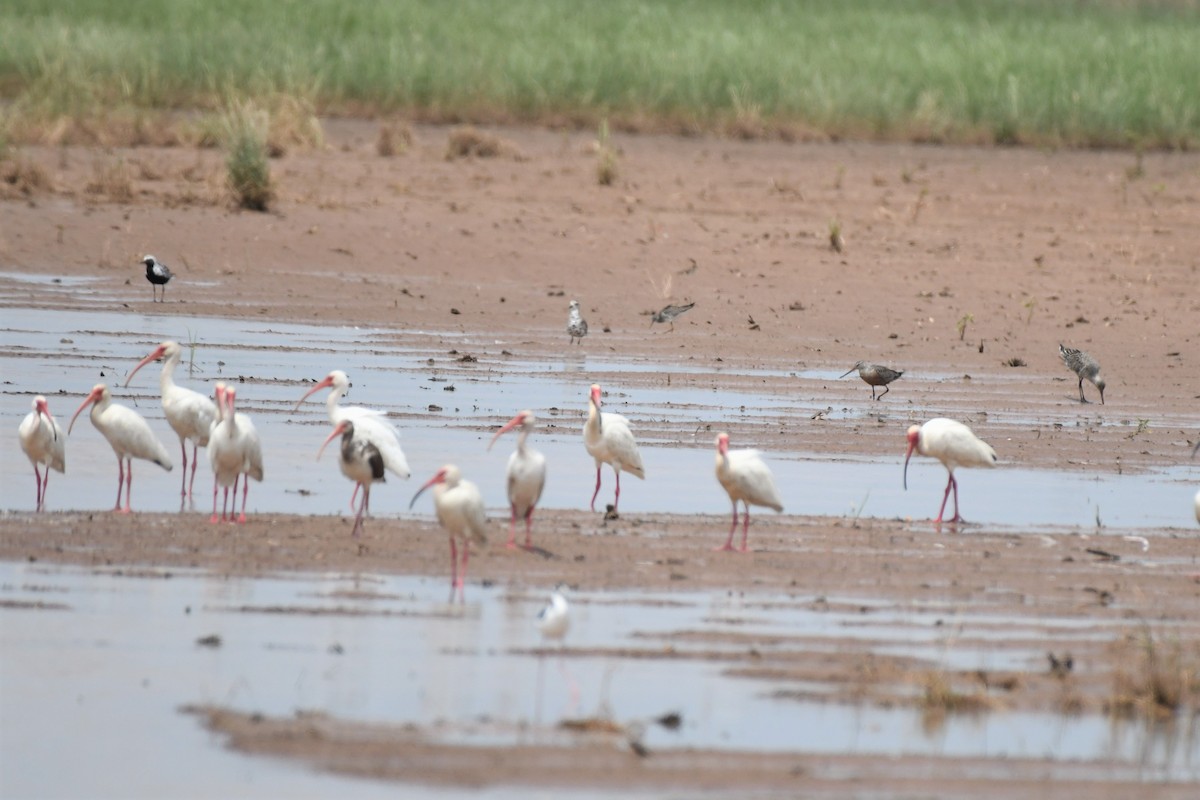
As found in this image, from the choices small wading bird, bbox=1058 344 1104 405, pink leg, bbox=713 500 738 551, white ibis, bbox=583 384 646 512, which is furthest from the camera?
Result: small wading bird, bbox=1058 344 1104 405

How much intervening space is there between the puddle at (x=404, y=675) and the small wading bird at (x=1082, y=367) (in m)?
7.36

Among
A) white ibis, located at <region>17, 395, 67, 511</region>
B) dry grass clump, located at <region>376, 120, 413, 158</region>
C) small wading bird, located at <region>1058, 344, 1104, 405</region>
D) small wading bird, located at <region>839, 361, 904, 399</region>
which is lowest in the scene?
white ibis, located at <region>17, 395, 67, 511</region>

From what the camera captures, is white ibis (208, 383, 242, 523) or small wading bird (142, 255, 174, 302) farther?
small wading bird (142, 255, 174, 302)

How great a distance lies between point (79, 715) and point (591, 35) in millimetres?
29638

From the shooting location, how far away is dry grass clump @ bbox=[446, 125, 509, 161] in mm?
27672

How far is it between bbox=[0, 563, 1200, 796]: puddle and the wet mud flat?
0.06ft

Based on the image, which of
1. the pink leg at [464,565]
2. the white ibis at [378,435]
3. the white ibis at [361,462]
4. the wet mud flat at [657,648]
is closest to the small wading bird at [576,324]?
the white ibis at [378,435]

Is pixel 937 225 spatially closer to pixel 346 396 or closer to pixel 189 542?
pixel 346 396

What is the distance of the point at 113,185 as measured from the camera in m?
23.2

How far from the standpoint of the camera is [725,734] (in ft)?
25.0

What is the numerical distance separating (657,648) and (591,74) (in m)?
25.5

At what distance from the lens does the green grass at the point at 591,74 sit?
106 feet

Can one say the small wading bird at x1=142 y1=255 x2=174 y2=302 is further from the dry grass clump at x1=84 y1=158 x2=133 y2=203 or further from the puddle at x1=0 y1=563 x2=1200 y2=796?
the puddle at x1=0 y1=563 x2=1200 y2=796

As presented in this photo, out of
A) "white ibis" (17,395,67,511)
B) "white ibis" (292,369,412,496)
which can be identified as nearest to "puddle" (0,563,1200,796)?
"white ibis" (17,395,67,511)
